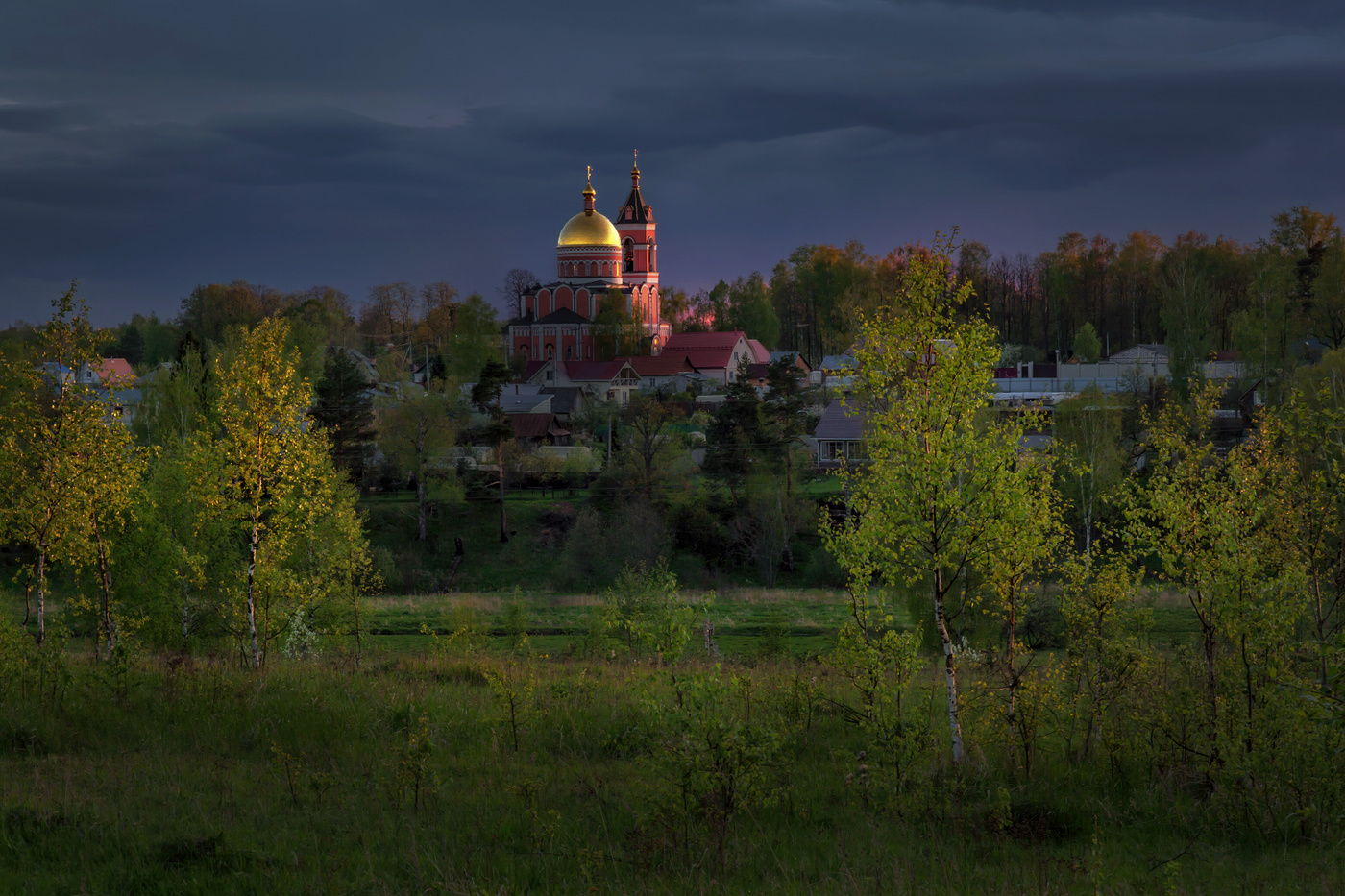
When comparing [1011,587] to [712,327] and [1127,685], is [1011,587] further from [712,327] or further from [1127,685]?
[712,327]

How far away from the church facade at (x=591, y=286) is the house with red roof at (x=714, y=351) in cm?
237

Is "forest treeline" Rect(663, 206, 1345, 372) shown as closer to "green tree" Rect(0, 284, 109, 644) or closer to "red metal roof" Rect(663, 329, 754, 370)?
"red metal roof" Rect(663, 329, 754, 370)

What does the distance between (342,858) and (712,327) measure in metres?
111

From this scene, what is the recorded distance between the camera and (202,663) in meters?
13.4

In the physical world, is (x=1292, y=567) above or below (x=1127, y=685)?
above

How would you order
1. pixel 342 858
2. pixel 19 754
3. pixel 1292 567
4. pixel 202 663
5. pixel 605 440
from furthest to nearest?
pixel 605 440
pixel 202 663
pixel 19 754
pixel 1292 567
pixel 342 858

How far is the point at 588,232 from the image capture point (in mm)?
101938

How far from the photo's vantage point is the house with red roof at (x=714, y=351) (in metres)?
91.0

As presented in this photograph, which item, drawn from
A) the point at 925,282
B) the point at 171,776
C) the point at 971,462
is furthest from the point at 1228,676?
the point at 171,776

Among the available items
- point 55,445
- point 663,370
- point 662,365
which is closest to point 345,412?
point 55,445

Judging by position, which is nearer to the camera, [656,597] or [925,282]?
[925,282]

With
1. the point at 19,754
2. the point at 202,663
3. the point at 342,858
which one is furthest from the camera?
the point at 202,663

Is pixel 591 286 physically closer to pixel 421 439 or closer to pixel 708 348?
pixel 708 348

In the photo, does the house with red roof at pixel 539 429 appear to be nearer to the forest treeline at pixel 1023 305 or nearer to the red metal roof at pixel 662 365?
the forest treeline at pixel 1023 305
